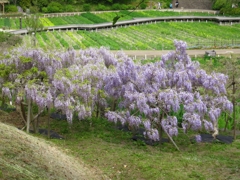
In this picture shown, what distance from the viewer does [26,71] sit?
56.7 feet

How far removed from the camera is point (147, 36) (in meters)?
45.5

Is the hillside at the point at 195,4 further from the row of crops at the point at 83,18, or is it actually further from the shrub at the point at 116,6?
the shrub at the point at 116,6

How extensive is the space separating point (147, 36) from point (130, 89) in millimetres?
27936

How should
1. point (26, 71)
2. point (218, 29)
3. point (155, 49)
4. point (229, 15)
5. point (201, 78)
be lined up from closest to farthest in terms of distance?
point (26, 71) → point (201, 78) → point (155, 49) → point (218, 29) → point (229, 15)

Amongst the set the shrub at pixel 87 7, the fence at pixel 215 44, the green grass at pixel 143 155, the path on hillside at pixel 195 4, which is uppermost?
the path on hillside at pixel 195 4

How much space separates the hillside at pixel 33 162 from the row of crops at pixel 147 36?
24612 millimetres

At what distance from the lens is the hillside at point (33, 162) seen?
10.3 m

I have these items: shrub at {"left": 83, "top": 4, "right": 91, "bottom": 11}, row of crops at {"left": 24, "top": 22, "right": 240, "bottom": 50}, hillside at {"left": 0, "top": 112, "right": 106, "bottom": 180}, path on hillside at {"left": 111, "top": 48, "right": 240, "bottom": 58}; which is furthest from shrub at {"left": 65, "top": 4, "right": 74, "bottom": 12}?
hillside at {"left": 0, "top": 112, "right": 106, "bottom": 180}

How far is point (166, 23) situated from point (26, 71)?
36190mm

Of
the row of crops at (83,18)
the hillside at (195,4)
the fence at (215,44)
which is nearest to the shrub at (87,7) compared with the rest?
the row of crops at (83,18)

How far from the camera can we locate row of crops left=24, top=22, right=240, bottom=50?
40.4m

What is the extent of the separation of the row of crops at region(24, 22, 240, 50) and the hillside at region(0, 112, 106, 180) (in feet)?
80.7

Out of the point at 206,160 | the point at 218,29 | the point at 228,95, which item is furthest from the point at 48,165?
the point at 218,29

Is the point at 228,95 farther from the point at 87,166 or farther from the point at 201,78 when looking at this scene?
the point at 87,166
